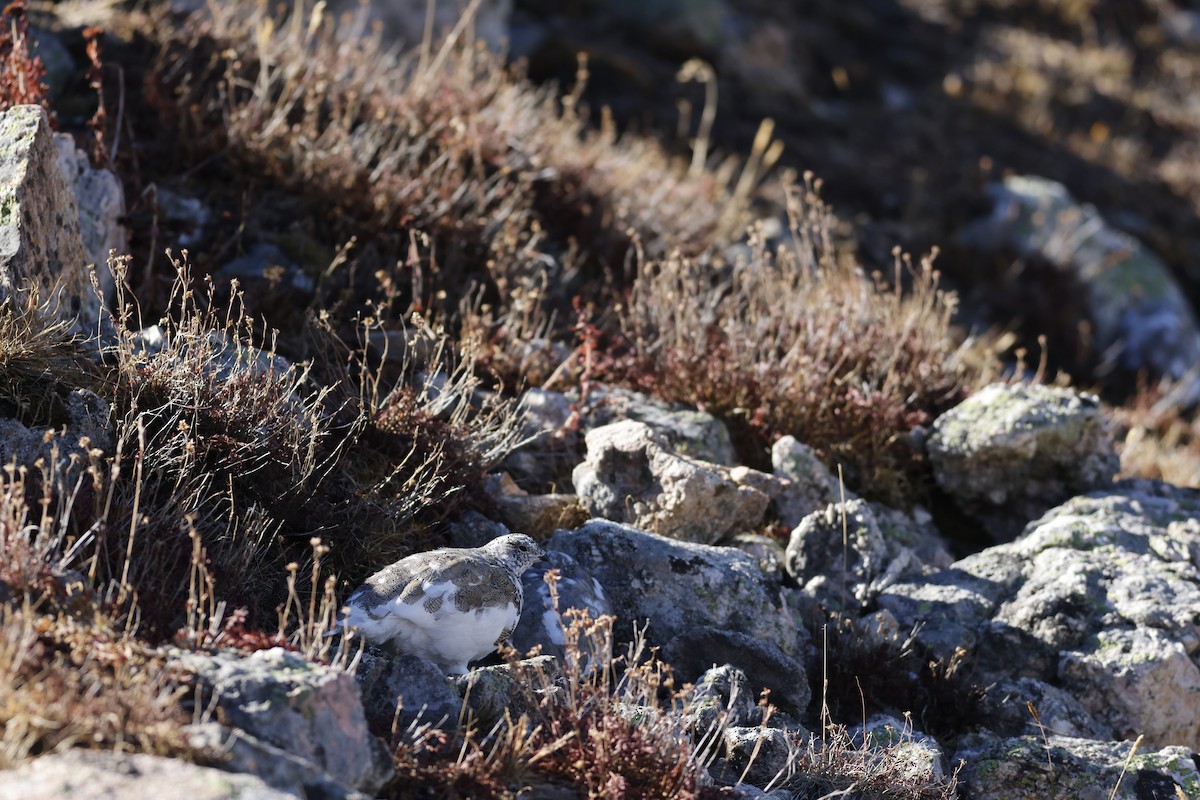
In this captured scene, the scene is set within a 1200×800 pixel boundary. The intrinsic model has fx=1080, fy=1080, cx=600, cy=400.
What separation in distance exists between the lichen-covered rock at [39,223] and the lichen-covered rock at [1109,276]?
26.9ft

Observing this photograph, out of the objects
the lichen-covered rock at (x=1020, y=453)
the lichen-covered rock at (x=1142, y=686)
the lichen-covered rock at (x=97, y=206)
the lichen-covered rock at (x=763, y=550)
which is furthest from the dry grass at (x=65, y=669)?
the lichen-covered rock at (x=1020, y=453)

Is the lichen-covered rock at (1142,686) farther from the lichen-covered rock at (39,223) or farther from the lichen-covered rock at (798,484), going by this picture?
the lichen-covered rock at (39,223)

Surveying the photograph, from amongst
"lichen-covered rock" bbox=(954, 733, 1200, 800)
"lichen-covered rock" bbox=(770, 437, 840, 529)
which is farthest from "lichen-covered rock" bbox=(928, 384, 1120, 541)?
"lichen-covered rock" bbox=(954, 733, 1200, 800)

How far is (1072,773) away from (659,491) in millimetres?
1840

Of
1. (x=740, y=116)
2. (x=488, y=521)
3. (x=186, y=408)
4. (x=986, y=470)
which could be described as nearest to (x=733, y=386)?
(x=986, y=470)

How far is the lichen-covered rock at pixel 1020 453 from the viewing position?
17.2 feet

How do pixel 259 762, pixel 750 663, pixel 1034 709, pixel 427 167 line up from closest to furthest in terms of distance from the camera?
1. pixel 259 762
2. pixel 750 663
3. pixel 1034 709
4. pixel 427 167

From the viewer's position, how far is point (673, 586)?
13.3ft

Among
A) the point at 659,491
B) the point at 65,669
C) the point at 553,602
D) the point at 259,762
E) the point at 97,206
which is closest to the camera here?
the point at 259,762

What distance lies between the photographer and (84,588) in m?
2.80

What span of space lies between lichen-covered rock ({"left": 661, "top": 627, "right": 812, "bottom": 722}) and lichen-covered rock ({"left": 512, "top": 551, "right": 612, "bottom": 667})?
325 mm

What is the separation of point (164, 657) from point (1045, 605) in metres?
3.42

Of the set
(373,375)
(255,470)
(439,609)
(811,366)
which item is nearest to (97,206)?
(373,375)

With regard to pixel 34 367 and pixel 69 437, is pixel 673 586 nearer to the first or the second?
pixel 69 437
